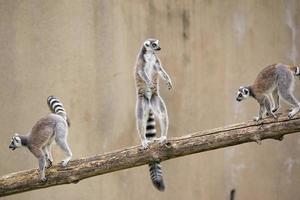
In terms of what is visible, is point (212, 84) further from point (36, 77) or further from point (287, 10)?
point (36, 77)

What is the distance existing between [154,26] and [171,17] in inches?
12.0

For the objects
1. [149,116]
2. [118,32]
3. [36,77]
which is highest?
[118,32]

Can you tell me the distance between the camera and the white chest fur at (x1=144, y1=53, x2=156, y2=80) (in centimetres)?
761

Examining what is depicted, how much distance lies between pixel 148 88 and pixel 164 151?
0.72m

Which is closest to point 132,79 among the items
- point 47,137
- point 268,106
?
point 47,137

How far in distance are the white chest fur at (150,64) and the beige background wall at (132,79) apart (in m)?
2.45

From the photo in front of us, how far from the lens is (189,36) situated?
10.6 meters

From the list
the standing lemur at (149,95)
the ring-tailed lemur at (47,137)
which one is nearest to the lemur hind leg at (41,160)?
the ring-tailed lemur at (47,137)

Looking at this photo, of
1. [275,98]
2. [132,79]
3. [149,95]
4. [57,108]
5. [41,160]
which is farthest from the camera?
[132,79]

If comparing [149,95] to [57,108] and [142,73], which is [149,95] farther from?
[57,108]

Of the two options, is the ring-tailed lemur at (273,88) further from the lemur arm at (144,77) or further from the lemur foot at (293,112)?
the lemur arm at (144,77)

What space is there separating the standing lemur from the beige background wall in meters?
2.44

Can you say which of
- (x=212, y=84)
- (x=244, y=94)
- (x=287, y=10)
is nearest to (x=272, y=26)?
(x=287, y=10)

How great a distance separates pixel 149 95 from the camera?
7551mm
